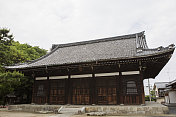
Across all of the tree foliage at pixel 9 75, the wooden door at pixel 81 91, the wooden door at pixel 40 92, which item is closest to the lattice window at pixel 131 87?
the wooden door at pixel 81 91

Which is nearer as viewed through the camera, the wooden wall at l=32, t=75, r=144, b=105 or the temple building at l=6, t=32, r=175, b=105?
the temple building at l=6, t=32, r=175, b=105

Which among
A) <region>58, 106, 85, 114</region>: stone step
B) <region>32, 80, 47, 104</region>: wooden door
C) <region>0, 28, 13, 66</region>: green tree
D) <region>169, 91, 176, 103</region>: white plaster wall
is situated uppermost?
<region>0, 28, 13, 66</region>: green tree

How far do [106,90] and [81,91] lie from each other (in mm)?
2189

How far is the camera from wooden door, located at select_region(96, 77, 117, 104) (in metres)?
10.8

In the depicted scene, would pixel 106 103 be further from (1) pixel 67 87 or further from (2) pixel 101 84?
(1) pixel 67 87

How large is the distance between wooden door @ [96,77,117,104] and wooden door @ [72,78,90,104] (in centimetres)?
93

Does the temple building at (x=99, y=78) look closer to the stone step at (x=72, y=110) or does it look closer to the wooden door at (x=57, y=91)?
the wooden door at (x=57, y=91)

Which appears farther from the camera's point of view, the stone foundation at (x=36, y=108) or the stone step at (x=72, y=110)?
the stone foundation at (x=36, y=108)

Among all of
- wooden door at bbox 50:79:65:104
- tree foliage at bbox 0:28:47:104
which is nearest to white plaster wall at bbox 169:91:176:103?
wooden door at bbox 50:79:65:104

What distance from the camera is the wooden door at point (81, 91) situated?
452 inches

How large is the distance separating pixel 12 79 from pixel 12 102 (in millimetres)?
12721

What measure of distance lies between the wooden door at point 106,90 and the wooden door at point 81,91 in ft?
3.04

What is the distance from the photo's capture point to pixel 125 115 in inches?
352

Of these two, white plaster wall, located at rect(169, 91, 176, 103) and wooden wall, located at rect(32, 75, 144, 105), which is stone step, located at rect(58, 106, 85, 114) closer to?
wooden wall, located at rect(32, 75, 144, 105)
